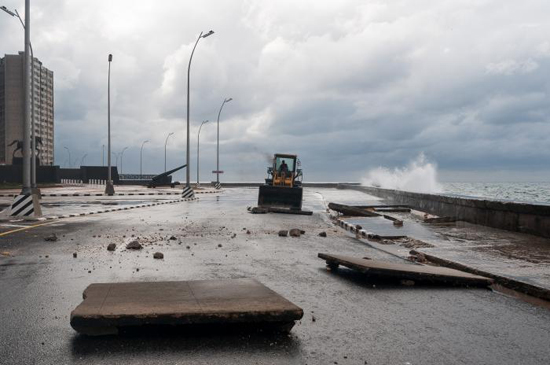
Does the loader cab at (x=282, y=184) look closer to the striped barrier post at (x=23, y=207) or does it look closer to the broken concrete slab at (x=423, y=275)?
the striped barrier post at (x=23, y=207)

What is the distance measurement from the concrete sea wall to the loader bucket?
22.8 feet

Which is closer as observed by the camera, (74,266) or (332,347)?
(332,347)

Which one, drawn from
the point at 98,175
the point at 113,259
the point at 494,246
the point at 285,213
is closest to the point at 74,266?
the point at 113,259

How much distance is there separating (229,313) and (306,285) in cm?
287

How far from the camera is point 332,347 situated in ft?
16.4

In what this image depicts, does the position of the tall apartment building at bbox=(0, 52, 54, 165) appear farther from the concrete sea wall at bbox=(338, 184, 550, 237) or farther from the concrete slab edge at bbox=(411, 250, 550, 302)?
the concrete slab edge at bbox=(411, 250, 550, 302)

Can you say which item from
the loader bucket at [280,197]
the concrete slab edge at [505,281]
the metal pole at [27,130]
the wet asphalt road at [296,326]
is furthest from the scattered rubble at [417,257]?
the loader bucket at [280,197]

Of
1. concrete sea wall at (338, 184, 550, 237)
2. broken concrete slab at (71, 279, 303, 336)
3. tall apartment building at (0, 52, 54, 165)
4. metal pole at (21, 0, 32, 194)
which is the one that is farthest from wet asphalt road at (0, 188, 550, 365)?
tall apartment building at (0, 52, 54, 165)

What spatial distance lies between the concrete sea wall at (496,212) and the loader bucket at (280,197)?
22.8 feet

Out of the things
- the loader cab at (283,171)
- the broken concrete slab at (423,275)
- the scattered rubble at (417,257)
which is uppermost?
the loader cab at (283,171)

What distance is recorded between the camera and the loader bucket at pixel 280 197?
2818 cm

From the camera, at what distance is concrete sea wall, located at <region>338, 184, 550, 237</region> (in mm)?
15289

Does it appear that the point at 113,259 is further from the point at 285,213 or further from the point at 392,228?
the point at 285,213

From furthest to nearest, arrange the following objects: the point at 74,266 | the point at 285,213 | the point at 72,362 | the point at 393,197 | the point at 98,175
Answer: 1. the point at 98,175
2. the point at 393,197
3. the point at 285,213
4. the point at 74,266
5. the point at 72,362
